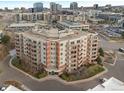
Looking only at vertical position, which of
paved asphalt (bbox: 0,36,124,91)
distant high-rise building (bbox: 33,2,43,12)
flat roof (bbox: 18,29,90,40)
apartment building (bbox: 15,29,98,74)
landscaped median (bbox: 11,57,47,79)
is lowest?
paved asphalt (bbox: 0,36,124,91)

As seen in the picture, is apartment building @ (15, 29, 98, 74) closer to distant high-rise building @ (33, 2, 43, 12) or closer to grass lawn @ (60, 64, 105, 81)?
grass lawn @ (60, 64, 105, 81)

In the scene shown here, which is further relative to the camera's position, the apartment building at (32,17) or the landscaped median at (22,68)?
the apartment building at (32,17)

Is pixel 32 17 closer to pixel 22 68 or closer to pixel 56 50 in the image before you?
pixel 22 68

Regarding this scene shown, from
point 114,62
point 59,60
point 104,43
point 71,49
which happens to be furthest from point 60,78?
point 104,43

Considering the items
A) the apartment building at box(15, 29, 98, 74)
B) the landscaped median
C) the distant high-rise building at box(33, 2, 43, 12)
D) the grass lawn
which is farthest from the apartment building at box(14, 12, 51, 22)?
the grass lawn

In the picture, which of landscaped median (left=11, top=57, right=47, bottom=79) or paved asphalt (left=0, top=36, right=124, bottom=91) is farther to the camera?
landscaped median (left=11, top=57, right=47, bottom=79)

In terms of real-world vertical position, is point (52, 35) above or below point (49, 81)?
above

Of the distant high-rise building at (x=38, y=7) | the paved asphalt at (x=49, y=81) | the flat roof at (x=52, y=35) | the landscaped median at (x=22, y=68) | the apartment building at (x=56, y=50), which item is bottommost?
the paved asphalt at (x=49, y=81)

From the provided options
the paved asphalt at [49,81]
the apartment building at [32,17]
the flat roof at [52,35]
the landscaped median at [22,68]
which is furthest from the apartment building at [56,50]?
the apartment building at [32,17]

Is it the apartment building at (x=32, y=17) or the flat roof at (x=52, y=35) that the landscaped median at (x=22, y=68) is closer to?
the flat roof at (x=52, y=35)

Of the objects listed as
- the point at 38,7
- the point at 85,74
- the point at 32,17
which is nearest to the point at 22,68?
the point at 85,74
